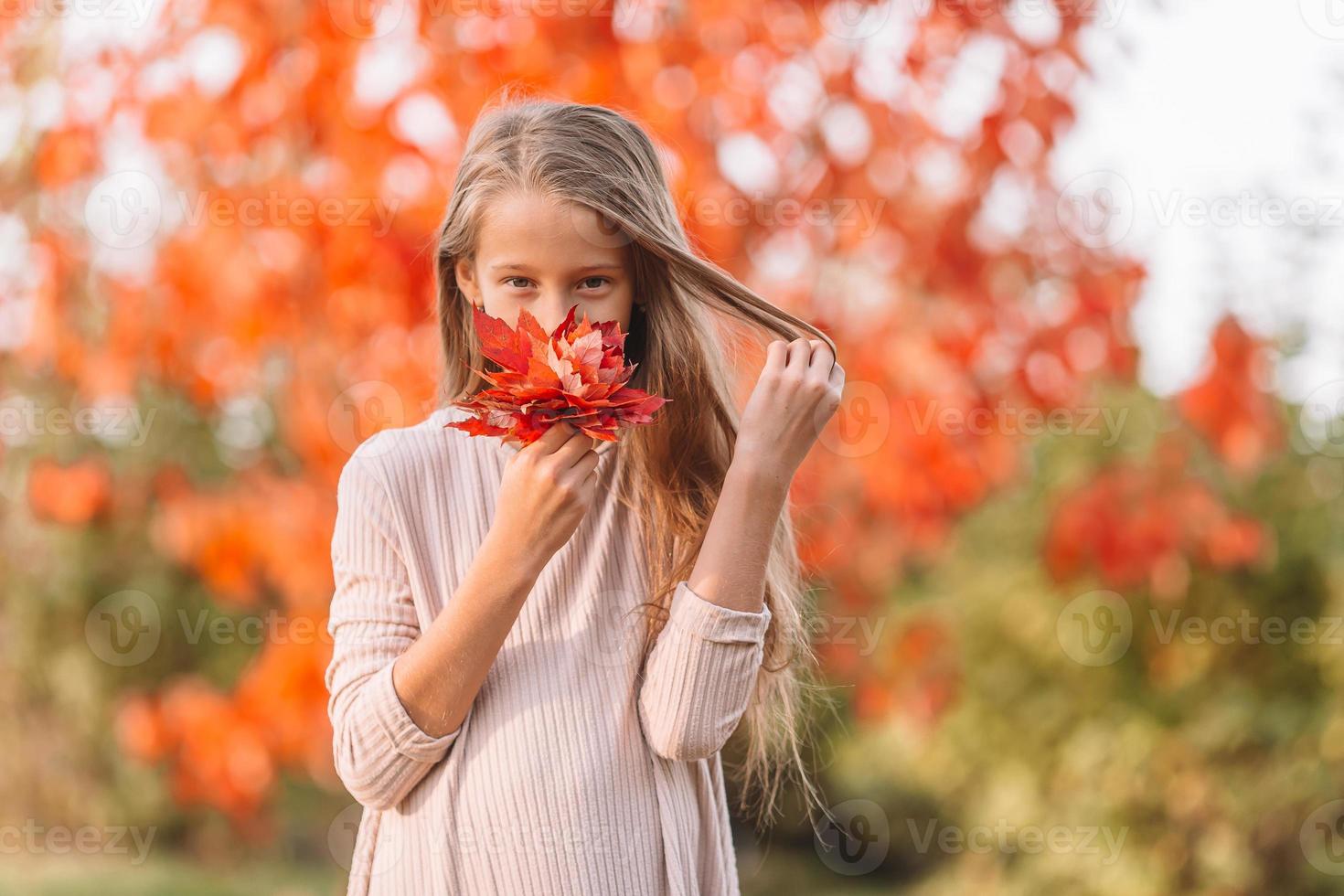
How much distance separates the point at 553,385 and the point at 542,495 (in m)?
0.15

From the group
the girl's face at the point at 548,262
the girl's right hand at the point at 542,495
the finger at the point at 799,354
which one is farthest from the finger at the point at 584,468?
the finger at the point at 799,354

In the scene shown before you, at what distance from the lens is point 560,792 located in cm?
Answer: 169

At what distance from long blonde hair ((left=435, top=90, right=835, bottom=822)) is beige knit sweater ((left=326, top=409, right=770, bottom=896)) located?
99mm

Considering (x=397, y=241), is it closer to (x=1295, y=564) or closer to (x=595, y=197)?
(x=595, y=197)

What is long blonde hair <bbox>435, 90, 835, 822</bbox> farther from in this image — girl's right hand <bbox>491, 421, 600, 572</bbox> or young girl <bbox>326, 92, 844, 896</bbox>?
girl's right hand <bbox>491, 421, 600, 572</bbox>

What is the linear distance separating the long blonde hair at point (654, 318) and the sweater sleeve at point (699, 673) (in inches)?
4.8

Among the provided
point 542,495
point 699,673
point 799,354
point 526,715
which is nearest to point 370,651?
point 526,715

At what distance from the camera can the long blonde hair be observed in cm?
179

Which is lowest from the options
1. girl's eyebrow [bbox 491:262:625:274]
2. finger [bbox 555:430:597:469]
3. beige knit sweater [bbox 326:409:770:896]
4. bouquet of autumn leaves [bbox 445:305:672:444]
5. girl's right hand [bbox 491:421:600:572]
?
beige knit sweater [bbox 326:409:770:896]

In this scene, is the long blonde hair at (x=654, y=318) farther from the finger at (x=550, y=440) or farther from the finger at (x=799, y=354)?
the finger at (x=550, y=440)

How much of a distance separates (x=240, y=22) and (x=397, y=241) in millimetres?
682

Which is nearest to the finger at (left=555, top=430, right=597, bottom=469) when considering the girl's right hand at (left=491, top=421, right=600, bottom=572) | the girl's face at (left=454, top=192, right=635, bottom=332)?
the girl's right hand at (left=491, top=421, right=600, bottom=572)

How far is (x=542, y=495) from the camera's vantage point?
5.32 feet

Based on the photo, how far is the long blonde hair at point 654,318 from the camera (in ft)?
5.88
